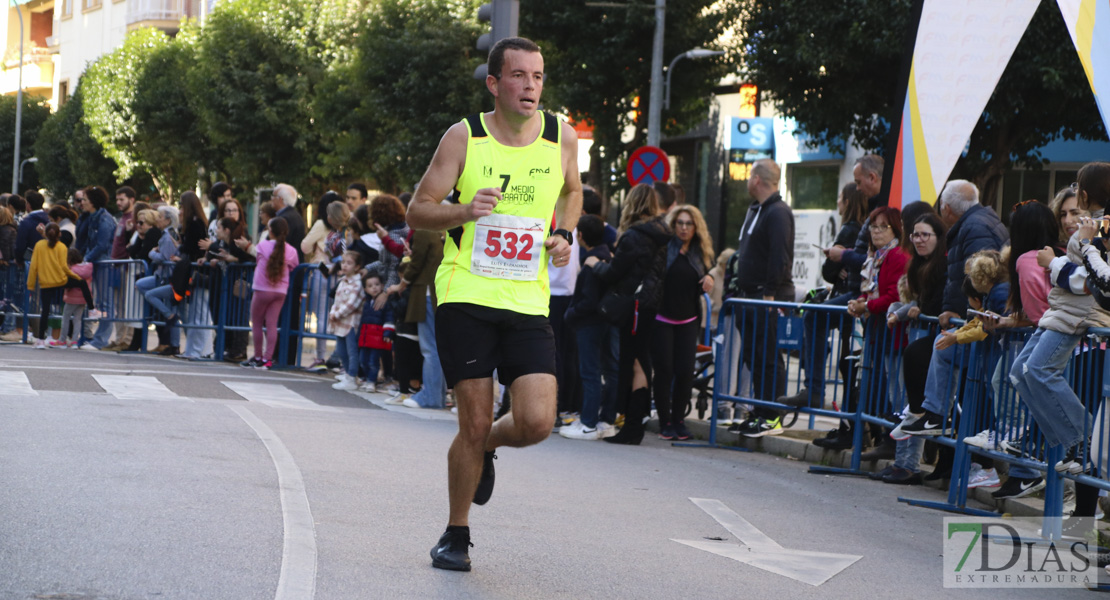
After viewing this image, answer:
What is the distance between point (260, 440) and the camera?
29.1ft

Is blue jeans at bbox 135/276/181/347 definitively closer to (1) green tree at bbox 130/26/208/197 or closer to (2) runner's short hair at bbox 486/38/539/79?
(2) runner's short hair at bbox 486/38/539/79

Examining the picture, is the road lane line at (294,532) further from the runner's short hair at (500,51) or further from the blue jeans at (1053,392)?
the blue jeans at (1053,392)

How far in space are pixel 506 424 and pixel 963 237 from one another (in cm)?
437

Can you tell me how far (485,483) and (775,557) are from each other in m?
1.48

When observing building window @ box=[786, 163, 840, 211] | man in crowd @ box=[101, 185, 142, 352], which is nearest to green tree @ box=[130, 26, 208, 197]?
building window @ box=[786, 163, 840, 211]

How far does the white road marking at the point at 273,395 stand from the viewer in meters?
11.6

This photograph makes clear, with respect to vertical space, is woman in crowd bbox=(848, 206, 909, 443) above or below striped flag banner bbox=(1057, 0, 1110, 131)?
below

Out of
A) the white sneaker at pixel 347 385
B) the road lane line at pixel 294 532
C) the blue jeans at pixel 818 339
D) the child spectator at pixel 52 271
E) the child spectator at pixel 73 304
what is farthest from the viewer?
the child spectator at pixel 73 304

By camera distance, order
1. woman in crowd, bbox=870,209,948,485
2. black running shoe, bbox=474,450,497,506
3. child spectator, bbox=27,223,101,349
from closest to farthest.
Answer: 1. black running shoe, bbox=474,450,497,506
2. woman in crowd, bbox=870,209,948,485
3. child spectator, bbox=27,223,101,349

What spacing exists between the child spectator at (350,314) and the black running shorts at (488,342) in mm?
8446

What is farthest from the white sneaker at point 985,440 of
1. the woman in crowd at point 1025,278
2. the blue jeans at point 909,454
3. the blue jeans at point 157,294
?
the blue jeans at point 157,294

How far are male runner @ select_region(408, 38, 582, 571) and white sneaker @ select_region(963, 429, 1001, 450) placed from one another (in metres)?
3.51

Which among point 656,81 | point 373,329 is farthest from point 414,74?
point 373,329

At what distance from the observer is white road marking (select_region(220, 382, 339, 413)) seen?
11609 mm
